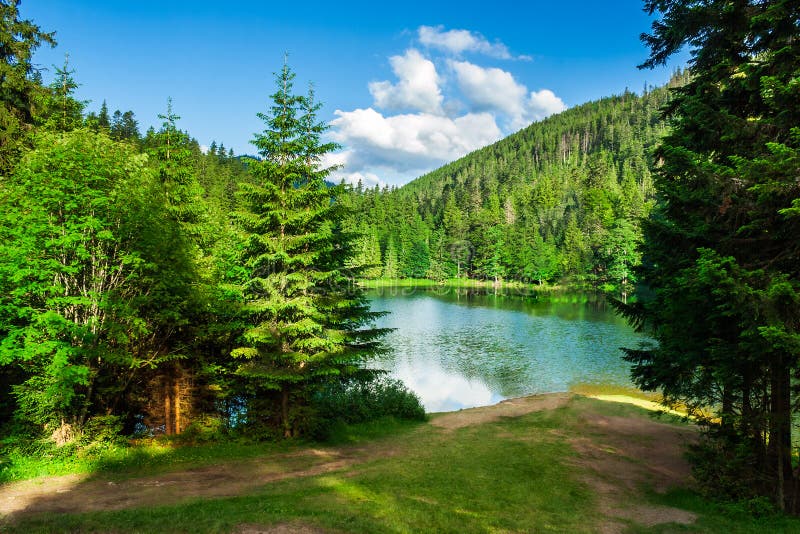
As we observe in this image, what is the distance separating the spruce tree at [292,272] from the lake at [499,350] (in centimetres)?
419

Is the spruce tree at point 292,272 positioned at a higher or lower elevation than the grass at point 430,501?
higher

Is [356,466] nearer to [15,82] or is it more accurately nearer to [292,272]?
[292,272]

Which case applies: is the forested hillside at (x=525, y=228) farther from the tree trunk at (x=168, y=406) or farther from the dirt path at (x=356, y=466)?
the dirt path at (x=356, y=466)

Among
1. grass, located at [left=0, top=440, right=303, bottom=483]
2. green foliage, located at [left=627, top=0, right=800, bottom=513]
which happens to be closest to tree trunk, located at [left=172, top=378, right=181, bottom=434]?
grass, located at [left=0, top=440, right=303, bottom=483]

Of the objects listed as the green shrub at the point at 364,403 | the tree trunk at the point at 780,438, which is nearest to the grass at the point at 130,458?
the green shrub at the point at 364,403

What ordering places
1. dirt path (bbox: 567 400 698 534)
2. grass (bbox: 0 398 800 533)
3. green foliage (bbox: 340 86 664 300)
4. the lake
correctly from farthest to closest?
1. green foliage (bbox: 340 86 664 300)
2. the lake
3. dirt path (bbox: 567 400 698 534)
4. grass (bbox: 0 398 800 533)

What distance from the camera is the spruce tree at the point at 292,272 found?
14273 millimetres

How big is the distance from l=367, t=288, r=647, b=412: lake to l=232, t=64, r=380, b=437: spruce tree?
4194 millimetres

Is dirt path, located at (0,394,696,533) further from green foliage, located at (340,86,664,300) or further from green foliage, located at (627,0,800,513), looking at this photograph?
green foliage, located at (340,86,664,300)

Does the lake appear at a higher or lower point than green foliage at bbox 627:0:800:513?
lower

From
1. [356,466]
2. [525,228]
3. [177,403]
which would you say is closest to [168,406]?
[177,403]

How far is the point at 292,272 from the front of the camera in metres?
15.2

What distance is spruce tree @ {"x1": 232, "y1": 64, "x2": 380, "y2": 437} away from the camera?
14.3 meters

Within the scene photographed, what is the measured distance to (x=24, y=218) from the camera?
1143 cm
